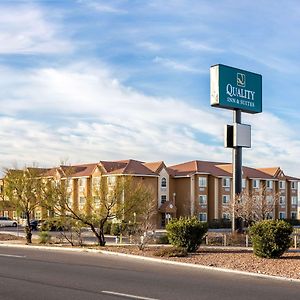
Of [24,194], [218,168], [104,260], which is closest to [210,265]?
[104,260]

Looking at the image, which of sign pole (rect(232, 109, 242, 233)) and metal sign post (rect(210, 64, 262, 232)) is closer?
metal sign post (rect(210, 64, 262, 232))

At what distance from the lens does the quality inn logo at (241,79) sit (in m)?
39.4

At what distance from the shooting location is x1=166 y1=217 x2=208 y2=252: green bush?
21969mm

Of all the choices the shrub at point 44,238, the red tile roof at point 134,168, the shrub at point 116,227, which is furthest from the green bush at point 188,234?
the red tile roof at point 134,168

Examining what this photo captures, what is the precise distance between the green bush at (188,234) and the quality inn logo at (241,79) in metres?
19.3

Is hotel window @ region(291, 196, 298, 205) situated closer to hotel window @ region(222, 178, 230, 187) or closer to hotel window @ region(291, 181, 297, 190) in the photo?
hotel window @ region(291, 181, 297, 190)

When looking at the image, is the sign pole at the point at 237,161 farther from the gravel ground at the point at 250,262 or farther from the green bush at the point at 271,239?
the green bush at the point at 271,239

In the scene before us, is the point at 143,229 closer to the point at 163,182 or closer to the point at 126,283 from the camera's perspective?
the point at 126,283

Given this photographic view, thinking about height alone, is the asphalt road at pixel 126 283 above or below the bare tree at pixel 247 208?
below

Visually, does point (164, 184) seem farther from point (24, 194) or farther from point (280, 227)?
point (280, 227)

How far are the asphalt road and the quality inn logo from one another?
23346mm

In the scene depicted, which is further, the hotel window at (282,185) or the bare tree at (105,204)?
the hotel window at (282,185)

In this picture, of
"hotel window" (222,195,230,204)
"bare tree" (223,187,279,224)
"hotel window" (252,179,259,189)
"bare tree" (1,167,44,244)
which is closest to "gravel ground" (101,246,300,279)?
"bare tree" (1,167,44,244)

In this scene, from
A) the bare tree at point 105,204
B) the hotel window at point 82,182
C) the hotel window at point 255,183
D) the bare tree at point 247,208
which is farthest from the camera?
the hotel window at point 255,183
